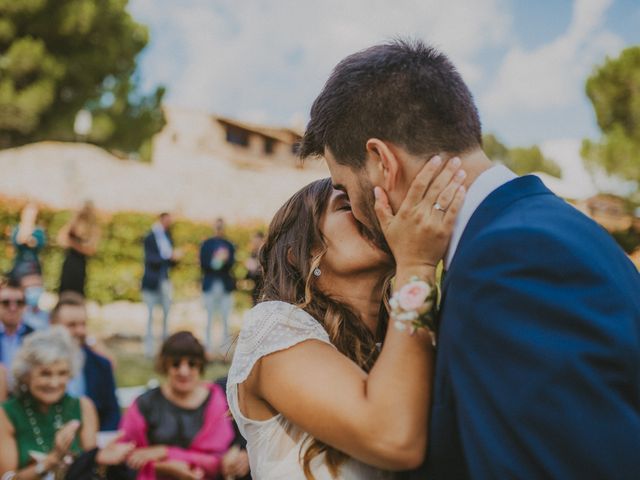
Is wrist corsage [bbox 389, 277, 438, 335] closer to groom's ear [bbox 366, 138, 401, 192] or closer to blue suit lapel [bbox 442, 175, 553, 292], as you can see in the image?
blue suit lapel [bbox 442, 175, 553, 292]

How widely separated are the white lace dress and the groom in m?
0.40

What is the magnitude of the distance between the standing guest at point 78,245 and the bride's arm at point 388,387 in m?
7.83

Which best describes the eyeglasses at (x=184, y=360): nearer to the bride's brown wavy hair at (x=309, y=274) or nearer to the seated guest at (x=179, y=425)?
the seated guest at (x=179, y=425)

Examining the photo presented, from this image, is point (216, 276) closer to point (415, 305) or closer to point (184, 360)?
point (184, 360)

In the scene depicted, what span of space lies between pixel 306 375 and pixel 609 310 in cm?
75

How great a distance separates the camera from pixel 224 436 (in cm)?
439

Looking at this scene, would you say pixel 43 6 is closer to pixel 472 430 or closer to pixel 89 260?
pixel 89 260

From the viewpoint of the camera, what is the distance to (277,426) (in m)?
1.94

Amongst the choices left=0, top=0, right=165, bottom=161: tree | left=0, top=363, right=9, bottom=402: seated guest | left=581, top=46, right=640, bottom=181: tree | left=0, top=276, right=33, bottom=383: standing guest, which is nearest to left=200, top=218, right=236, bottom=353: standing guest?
left=0, top=276, right=33, bottom=383: standing guest

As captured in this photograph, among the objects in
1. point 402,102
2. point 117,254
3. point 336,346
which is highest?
point 402,102

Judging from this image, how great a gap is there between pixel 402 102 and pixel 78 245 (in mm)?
8259

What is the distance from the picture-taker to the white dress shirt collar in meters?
1.57

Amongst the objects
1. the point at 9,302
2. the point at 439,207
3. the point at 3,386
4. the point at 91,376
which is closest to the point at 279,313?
the point at 439,207

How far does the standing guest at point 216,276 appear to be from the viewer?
36.2 feet
